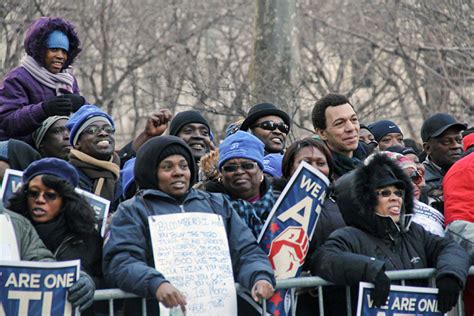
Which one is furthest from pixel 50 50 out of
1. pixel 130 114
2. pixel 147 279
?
pixel 130 114

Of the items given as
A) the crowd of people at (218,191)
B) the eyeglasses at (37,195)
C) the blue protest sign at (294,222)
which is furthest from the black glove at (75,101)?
the blue protest sign at (294,222)

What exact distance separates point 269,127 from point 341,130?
776 mm

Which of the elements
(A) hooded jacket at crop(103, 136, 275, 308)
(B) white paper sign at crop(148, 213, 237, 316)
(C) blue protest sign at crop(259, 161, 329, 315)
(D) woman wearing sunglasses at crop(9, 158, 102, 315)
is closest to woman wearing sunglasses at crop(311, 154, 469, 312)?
(C) blue protest sign at crop(259, 161, 329, 315)

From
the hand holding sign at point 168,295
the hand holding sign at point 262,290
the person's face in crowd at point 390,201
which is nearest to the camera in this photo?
the hand holding sign at point 168,295

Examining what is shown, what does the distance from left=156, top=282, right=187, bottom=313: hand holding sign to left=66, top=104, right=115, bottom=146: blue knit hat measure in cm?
200

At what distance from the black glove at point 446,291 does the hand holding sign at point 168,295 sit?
1.64 metres

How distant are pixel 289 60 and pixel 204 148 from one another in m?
6.65

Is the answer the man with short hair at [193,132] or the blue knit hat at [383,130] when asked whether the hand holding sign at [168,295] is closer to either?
the man with short hair at [193,132]

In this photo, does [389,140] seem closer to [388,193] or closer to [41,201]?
[388,193]

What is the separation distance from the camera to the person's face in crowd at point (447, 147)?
368 inches

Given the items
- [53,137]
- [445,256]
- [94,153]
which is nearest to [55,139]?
[53,137]

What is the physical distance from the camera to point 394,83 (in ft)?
71.7

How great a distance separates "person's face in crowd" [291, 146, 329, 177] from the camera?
8000 millimetres

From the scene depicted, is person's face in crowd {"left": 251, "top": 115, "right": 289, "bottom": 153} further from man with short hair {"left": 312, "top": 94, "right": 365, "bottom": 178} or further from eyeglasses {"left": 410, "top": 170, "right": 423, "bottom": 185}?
eyeglasses {"left": 410, "top": 170, "right": 423, "bottom": 185}
